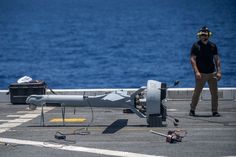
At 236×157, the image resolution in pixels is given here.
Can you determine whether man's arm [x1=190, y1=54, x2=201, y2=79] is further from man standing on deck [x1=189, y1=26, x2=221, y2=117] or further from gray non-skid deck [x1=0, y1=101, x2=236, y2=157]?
gray non-skid deck [x1=0, y1=101, x2=236, y2=157]

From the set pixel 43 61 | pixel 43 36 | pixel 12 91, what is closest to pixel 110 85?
pixel 43 61

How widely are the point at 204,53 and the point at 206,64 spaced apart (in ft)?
1.00

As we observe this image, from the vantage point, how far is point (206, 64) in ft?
59.6

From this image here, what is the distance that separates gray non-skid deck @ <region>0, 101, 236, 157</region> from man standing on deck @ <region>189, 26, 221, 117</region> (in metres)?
0.63

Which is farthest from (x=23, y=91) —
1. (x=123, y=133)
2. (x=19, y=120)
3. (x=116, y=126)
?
(x=123, y=133)

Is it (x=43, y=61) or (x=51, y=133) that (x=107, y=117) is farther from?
(x=43, y=61)

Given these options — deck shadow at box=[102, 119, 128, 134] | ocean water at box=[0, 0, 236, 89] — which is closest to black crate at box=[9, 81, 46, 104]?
deck shadow at box=[102, 119, 128, 134]

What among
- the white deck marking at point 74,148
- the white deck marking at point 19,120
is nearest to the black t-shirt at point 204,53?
the white deck marking at point 19,120

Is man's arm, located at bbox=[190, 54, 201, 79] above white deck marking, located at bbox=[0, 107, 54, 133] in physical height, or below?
above

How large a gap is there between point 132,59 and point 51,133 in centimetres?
8343

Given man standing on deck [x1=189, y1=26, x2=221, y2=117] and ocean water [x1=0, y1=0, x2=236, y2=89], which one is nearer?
man standing on deck [x1=189, y1=26, x2=221, y2=117]

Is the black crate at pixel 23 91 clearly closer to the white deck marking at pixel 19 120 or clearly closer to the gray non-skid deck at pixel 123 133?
the gray non-skid deck at pixel 123 133

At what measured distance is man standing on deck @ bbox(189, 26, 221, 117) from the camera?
18.0 metres

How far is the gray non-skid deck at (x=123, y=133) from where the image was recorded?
1357 centimetres
